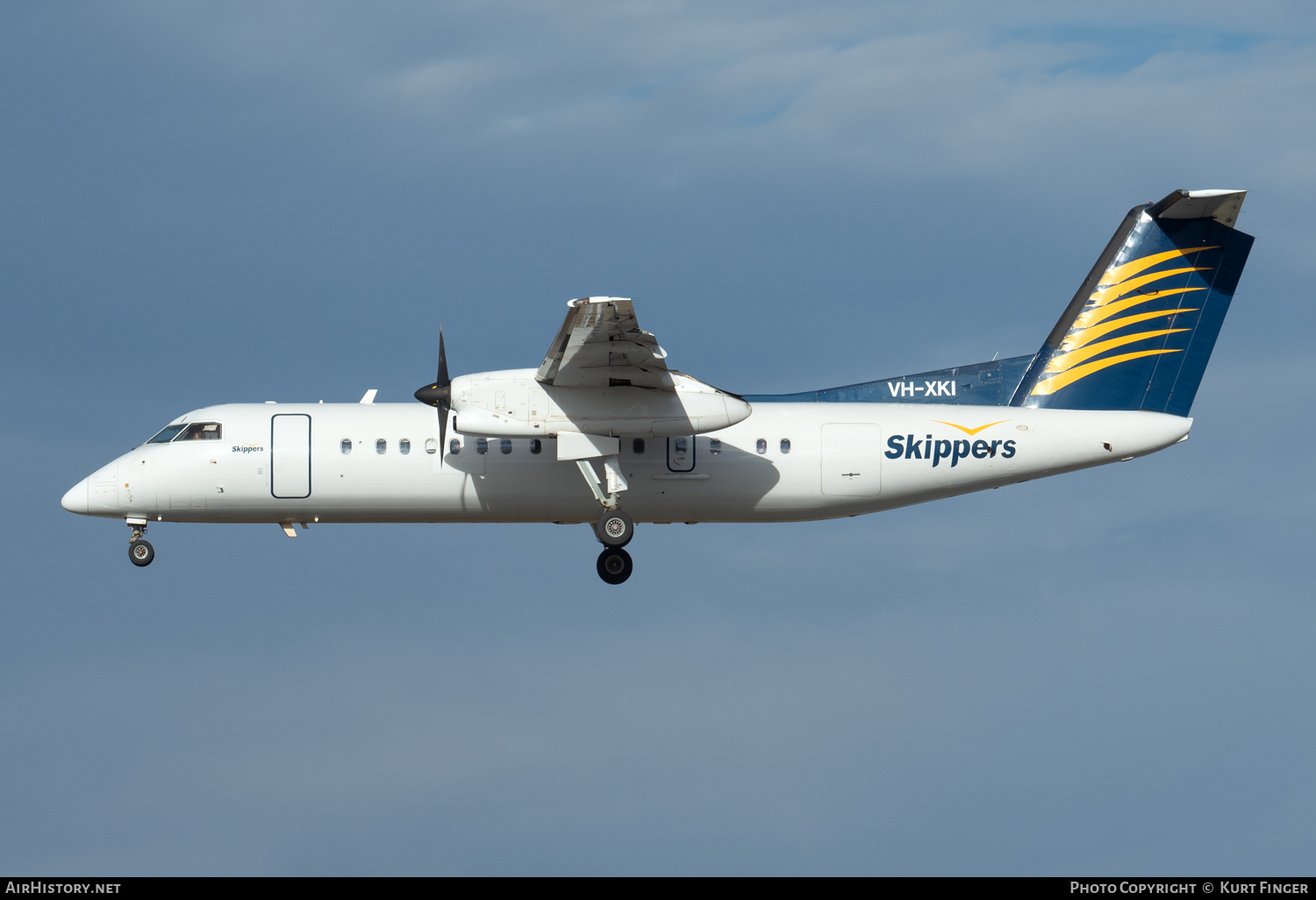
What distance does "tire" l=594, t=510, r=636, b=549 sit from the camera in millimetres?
23484

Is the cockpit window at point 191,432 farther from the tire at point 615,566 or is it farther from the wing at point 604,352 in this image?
the tire at point 615,566

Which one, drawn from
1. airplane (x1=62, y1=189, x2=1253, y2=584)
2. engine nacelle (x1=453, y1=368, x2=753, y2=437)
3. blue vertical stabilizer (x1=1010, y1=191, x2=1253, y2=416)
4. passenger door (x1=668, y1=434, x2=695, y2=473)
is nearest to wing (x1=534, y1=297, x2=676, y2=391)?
engine nacelle (x1=453, y1=368, x2=753, y2=437)

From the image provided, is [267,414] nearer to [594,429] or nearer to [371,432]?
[371,432]

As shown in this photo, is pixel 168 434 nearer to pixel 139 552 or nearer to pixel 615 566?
pixel 139 552

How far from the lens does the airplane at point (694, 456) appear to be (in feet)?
78.4

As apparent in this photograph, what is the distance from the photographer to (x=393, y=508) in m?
24.1

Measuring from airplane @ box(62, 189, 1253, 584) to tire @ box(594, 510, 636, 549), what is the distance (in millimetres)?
31

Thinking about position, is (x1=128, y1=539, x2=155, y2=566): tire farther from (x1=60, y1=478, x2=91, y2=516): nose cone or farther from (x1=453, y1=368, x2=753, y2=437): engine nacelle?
(x1=453, y1=368, x2=753, y2=437): engine nacelle

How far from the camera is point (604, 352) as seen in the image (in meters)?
21.7

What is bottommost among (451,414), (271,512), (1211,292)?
(271,512)

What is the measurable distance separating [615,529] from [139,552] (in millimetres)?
7969

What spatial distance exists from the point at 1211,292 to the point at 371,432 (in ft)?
46.0

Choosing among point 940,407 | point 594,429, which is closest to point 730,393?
point 594,429

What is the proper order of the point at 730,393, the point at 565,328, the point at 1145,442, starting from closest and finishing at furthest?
the point at 565,328, the point at 730,393, the point at 1145,442
